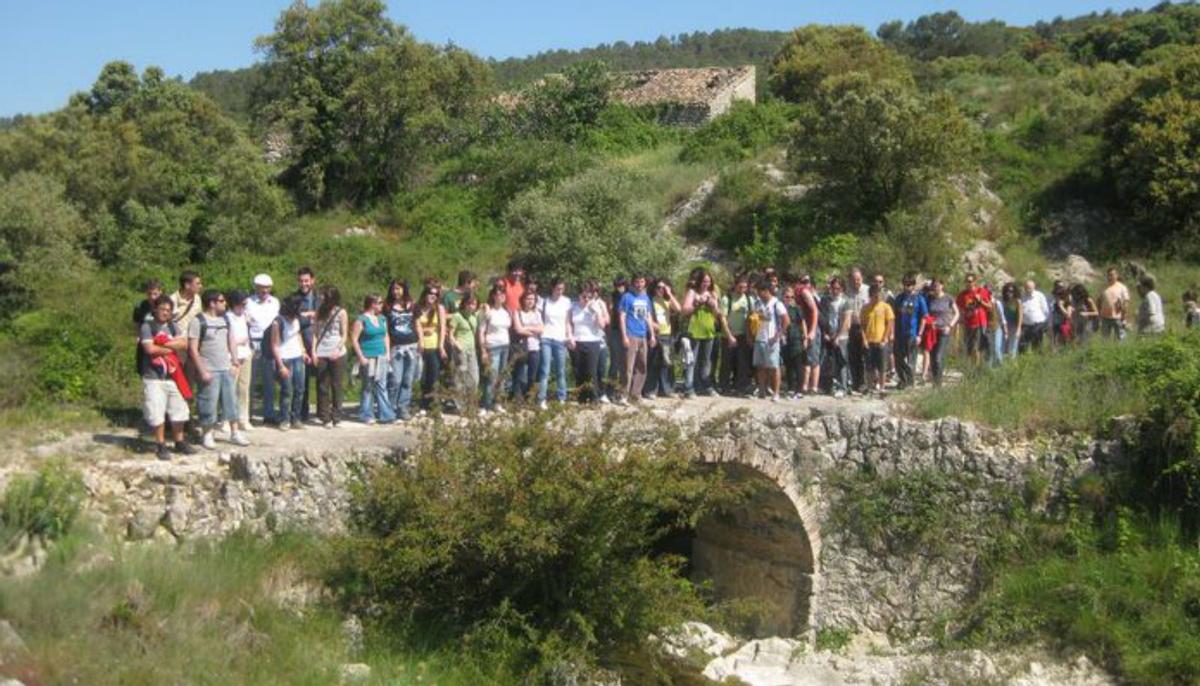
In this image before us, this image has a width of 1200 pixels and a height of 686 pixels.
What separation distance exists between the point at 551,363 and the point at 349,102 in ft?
51.3

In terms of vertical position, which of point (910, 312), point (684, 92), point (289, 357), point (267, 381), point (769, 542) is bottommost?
point (769, 542)

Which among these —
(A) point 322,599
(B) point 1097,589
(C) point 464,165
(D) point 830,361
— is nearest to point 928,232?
(D) point 830,361

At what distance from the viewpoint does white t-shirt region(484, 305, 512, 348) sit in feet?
38.4

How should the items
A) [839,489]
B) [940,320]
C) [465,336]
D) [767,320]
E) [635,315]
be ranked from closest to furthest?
[465,336] → [635,315] → [839,489] → [767,320] → [940,320]

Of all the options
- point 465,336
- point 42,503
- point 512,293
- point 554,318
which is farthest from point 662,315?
point 42,503

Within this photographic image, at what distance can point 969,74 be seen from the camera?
34.4m

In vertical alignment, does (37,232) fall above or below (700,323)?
above

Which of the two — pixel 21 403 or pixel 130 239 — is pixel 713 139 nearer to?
pixel 130 239

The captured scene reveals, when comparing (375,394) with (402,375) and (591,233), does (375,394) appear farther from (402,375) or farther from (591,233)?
(591,233)

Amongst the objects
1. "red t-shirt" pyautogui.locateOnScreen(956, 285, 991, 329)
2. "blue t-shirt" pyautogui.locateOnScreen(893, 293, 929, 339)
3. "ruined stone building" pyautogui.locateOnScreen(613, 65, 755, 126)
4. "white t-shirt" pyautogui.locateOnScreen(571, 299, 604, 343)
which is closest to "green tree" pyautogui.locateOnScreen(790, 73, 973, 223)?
"red t-shirt" pyautogui.locateOnScreen(956, 285, 991, 329)

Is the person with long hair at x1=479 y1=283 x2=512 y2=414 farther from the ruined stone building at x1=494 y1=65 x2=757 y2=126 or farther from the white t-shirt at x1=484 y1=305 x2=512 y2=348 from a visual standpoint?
the ruined stone building at x1=494 y1=65 x2=757 y2=126

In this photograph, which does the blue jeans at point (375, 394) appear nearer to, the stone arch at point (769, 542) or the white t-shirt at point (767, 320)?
the stone arch at point (769, 542)

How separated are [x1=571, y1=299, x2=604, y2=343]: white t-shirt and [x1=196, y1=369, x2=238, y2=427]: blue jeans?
3.69 meters

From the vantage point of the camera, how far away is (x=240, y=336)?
10.3m
